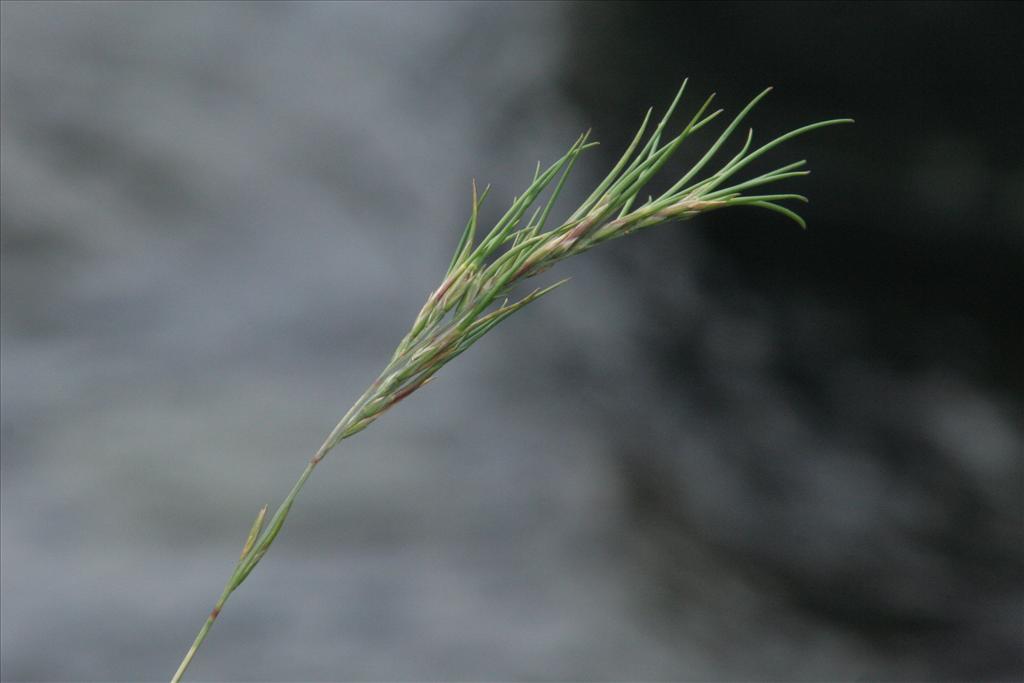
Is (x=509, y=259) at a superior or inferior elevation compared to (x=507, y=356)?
inferior

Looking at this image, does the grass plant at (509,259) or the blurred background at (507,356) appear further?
the blurred background at (507,356)

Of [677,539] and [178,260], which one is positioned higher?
[178,260]

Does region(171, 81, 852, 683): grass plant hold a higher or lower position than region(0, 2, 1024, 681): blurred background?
lower

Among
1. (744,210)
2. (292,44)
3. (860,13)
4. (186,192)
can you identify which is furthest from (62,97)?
(860,13)

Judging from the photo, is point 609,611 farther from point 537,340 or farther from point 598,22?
point 598,22

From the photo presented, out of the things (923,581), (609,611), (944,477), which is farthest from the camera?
(944,477)

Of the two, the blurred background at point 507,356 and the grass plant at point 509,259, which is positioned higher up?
the blurred background at point 507,356

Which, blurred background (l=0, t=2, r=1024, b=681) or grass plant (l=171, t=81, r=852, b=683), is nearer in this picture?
grass plant (l=171, t=81, r=852, b=683)

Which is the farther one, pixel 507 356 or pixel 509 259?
pixel 507 356
